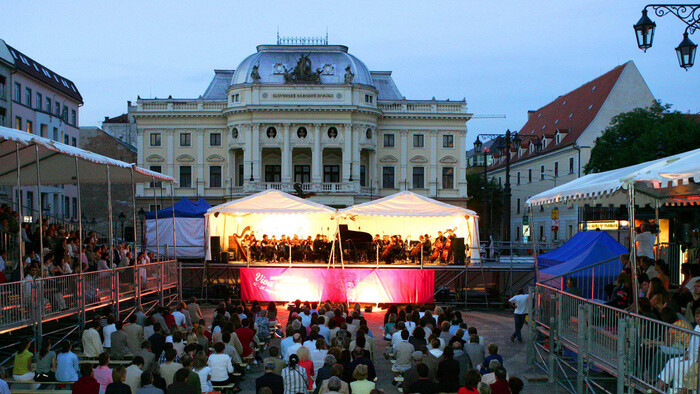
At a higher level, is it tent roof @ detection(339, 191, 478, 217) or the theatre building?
the theatre building

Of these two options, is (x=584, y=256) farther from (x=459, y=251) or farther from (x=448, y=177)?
(x=448, y=177)

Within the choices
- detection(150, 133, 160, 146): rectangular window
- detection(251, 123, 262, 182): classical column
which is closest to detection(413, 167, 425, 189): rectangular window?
detection(251, 123, 262, 182): classical column

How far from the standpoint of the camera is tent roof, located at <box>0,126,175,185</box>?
15211 mm

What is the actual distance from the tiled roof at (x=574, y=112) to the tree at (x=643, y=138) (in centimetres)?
1351

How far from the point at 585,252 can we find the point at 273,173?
134 ft

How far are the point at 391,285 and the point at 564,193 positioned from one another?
992 cm

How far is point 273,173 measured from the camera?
6072 centimetres

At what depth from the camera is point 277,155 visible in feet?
199

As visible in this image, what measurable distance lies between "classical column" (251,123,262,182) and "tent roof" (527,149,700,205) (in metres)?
43.8

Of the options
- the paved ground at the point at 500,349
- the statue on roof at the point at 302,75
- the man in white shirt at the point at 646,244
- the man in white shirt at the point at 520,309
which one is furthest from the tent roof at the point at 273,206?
the statue on roof at the point at 302,75

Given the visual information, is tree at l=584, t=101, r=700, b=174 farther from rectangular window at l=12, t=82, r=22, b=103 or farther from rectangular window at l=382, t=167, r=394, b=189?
rectangular window at l=12, t=82, r=22, b=103

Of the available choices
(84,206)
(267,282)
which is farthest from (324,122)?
(267,282)

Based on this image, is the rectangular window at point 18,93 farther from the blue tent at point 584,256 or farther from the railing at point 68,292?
the blue tent at point 584,256

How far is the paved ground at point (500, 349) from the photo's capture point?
13482 millimetres
